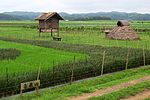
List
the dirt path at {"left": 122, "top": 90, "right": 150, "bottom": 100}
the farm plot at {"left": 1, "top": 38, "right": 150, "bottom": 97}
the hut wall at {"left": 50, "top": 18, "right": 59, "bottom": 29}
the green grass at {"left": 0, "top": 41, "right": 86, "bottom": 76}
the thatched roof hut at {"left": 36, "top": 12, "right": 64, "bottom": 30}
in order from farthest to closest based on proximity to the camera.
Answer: the hut wall at {"left": 50, "top": 18, "right": 59, "bottom": 29} < the thatched roof hut at {"left": 36, "top": 12, "right": 64, "bottom": 30} < the green grass at {"left": 0, "top": 41, "right": 86, "bottom": 76} < the farm plot at {"left": 1, "top": 38, "right": 150, "bottom": 97} < the dirt path at {"left": 122, "top": 90, "right": 150, "bottom": 100}

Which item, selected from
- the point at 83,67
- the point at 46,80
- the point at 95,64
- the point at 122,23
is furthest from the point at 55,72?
the point at 122,23

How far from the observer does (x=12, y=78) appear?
48.1 feet

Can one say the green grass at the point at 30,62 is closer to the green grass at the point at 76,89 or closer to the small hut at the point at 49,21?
the green grass at the point at 76,89

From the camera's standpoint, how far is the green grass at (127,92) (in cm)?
1271

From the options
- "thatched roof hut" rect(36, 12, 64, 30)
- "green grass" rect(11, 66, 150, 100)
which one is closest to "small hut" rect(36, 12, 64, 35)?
"thatched roof hut" rect(36, 12, 64, 30)

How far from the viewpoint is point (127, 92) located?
13570mm

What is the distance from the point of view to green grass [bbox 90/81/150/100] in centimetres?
1271

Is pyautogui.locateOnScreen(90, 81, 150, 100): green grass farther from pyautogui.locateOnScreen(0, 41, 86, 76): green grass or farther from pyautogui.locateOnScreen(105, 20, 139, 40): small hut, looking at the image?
pyautogui.locateOnScreen(105, 20, 139, 40): small hut

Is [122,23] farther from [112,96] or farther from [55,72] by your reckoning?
[112,96]

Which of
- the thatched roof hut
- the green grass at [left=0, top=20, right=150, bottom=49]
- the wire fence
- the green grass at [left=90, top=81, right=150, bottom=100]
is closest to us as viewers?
the green grass at [left=90, top=81, right=150, bottom=100]

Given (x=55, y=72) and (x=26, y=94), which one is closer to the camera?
(x=26, y=94)

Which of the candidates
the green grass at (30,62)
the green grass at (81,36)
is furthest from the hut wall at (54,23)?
the green grass at (30,62)

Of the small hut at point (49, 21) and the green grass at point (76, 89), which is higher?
the small hut at point (49, 21)

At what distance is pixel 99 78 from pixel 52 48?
552 inches
